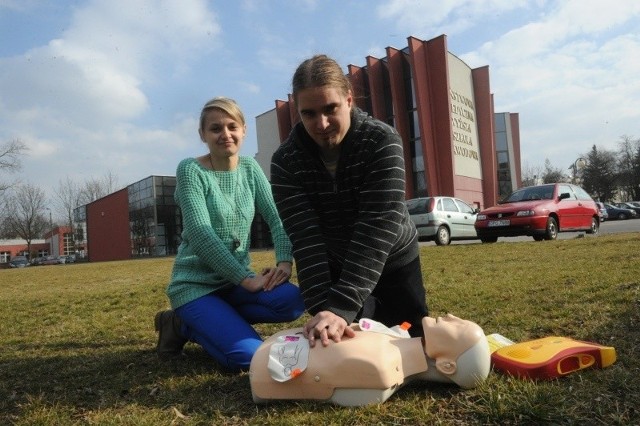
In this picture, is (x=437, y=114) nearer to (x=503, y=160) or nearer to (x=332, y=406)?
(x=503, y=160)

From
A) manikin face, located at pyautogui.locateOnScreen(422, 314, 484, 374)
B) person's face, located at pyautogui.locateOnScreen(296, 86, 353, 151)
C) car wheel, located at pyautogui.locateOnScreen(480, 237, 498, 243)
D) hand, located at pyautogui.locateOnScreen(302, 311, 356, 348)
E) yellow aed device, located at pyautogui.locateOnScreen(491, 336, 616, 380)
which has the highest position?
person's face, located at pyautogui.locateOnScreen(296, 86, 353, 151)

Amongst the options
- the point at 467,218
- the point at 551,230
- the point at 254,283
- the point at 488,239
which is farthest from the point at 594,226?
the point at 254,283

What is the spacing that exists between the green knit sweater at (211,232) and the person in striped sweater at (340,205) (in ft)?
1.68

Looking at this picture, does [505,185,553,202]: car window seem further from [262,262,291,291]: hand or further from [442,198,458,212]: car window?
[262,262,291,291]: hand

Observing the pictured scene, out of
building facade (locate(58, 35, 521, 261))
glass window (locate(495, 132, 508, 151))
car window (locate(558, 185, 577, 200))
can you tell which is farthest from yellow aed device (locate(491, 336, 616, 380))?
glass window (locate(495, 132, 508, 151))

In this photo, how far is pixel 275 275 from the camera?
114 inches

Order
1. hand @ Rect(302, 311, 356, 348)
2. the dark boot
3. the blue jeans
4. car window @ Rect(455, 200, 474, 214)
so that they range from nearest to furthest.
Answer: hand @ Rect(302, 311, 356, 348) → the blue jeans → the dark boot → car window @ Rect(455, 200, 474, 214)

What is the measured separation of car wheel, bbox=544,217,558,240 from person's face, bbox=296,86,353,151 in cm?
990

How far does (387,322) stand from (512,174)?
39.4 meters

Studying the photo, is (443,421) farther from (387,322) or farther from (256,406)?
(387,322)

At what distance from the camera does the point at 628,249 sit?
7.16 meters

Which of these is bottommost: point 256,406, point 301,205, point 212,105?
point 256,406

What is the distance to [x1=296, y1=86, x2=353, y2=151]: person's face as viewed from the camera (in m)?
2.19

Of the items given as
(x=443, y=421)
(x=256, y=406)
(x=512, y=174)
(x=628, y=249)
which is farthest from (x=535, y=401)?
(x=512, y=174)
